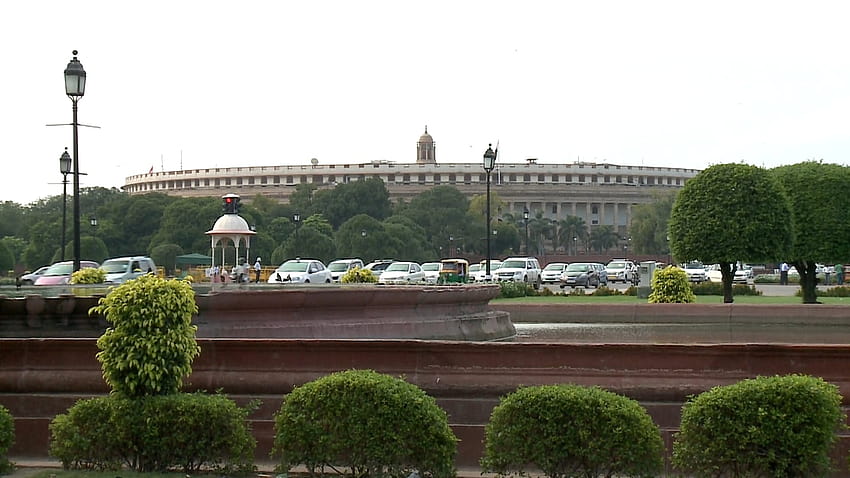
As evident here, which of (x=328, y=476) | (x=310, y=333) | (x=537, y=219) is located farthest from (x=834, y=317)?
(x=537, y=219)

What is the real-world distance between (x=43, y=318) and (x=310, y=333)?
237 cm

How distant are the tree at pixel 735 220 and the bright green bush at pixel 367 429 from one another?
1878 cm

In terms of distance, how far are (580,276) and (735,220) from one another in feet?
73.5

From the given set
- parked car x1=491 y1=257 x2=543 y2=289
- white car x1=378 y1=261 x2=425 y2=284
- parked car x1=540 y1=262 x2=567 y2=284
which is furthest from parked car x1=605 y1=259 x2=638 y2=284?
white car x1=378 y1=261 x2=425 y2=284

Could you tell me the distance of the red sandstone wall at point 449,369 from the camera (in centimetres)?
759

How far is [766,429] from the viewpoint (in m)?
6.39

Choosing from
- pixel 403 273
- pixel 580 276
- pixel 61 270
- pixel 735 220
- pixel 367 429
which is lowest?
pixel 367 429

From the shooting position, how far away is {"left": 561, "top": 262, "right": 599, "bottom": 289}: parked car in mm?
46906

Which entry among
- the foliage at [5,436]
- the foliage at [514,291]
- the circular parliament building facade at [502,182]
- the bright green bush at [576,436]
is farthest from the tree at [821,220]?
the circular parliament building facade at [502,182]

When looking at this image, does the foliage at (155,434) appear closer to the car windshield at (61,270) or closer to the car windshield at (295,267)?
the car windshield at (61,270)

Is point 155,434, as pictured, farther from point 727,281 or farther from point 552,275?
point 552,275

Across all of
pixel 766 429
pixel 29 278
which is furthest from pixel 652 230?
pixel 766 429

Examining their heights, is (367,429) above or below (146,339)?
below

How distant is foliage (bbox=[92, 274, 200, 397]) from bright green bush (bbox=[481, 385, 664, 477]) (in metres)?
2.17
